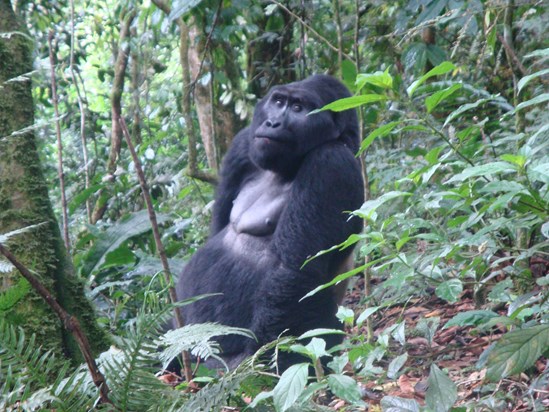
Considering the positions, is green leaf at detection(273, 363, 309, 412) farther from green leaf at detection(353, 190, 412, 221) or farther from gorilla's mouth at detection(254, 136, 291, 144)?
gorilla's mouth at detection(254, 136, 291, 144)

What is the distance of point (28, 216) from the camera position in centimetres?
254

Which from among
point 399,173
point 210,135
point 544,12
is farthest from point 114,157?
point 544,12

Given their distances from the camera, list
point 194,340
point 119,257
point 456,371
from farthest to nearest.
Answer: point 119,257, point 456,371, point 194,340

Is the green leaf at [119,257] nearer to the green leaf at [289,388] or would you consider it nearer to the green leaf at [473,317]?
the green leaf at [473,317]

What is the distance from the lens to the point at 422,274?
1.99 metres

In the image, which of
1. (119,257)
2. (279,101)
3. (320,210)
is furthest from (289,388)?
(119,257)

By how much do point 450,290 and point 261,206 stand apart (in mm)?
2564

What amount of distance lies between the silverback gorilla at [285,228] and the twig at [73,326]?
216 centimetres

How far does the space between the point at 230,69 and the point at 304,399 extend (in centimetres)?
466

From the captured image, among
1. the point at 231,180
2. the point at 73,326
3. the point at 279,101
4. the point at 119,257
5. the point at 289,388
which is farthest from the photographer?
the point at 231,180

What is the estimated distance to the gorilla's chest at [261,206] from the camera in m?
4.31

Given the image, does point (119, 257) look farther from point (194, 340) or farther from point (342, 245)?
point (194, 340)

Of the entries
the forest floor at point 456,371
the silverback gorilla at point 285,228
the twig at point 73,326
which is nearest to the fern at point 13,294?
the twig at point 73,326

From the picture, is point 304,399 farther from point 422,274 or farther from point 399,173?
point 399,173
